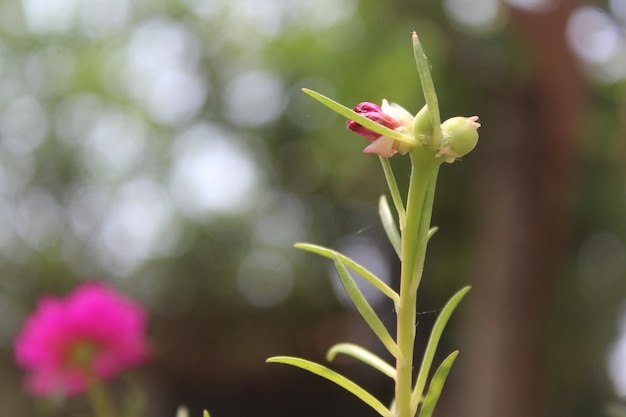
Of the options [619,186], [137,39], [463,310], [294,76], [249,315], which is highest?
[619,186]

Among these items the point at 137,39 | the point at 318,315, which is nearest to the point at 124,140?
the point at 137,39

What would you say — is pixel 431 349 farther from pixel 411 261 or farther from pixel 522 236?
pixel 522 236

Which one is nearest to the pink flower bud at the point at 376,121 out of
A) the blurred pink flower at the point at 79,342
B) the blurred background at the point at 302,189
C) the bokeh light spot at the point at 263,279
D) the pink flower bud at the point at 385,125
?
the pink flower bud at the point at 385,125

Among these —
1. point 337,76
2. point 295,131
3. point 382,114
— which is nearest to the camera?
point 382,114

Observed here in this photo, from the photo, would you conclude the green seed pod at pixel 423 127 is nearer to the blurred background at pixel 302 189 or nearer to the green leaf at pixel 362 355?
the green leaf at pixel 362 355

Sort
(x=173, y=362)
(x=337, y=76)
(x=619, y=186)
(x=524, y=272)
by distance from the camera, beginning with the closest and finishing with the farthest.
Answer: (x=524, y=272) → (x=337, y=76) → (x=619, y=186) → (x=173, y=362)

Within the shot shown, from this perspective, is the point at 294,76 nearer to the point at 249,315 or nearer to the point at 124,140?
the point at 124,140
